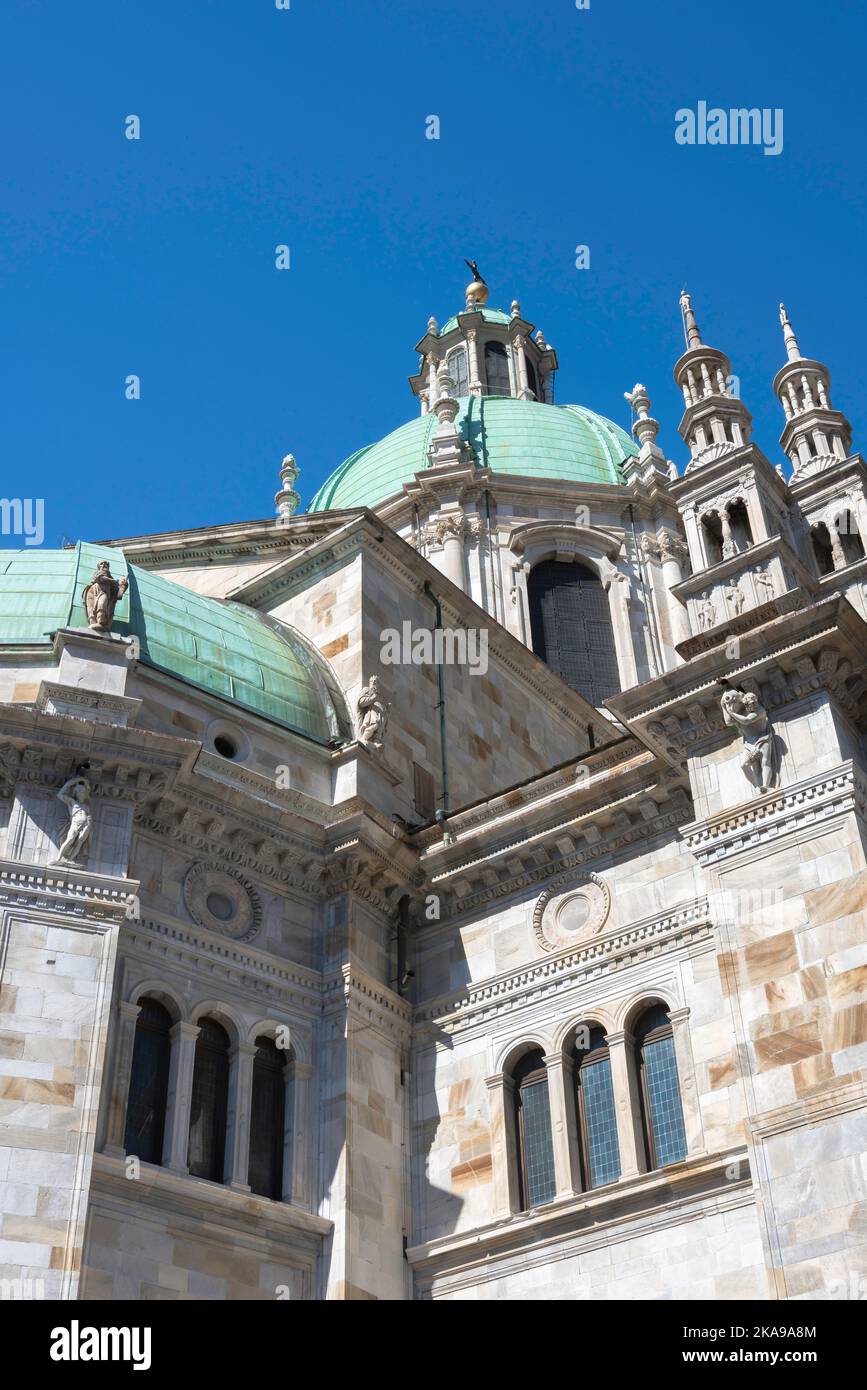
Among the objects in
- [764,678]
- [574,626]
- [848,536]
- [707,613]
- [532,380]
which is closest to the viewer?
[764,678]

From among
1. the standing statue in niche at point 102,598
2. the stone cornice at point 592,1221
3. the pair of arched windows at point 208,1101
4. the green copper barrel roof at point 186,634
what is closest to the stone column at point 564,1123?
the stone cornice at point 592,1221

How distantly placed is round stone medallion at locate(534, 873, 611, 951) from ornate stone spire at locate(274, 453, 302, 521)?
83.2ft

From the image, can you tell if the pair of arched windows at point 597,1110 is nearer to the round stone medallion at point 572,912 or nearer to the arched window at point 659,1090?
the arched window at point 659,1090

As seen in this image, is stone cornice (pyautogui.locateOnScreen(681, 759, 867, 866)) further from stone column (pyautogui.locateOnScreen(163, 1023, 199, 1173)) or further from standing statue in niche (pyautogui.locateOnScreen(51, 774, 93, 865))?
standing statue in niche (pyautogui.locateOnScreen(51, 774, 93, 865))

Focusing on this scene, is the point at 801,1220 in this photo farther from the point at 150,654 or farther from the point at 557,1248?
the point at 150,654

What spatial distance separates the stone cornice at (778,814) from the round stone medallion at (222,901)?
21.9 feet

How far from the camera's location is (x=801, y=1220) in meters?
17.6

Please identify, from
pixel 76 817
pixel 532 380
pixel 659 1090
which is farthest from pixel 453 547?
pixel 659 1090

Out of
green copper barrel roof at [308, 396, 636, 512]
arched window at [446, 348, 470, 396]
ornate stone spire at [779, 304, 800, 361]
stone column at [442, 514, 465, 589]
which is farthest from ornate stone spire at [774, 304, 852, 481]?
arched window at [446, 348, 470, 396]

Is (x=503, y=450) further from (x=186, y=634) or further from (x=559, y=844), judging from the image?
(x=559, y=844)

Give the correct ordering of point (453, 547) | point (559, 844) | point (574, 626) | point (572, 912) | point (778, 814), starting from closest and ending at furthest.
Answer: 1. point (778, 814)
2. point (572, 912)
3. point (559, 844)
4. point (453, 547)
5. point (574, 626)

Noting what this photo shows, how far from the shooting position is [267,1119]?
22766mm

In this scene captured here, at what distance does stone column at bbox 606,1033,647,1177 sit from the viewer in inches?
835

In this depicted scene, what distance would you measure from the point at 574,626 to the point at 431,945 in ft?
79.3
